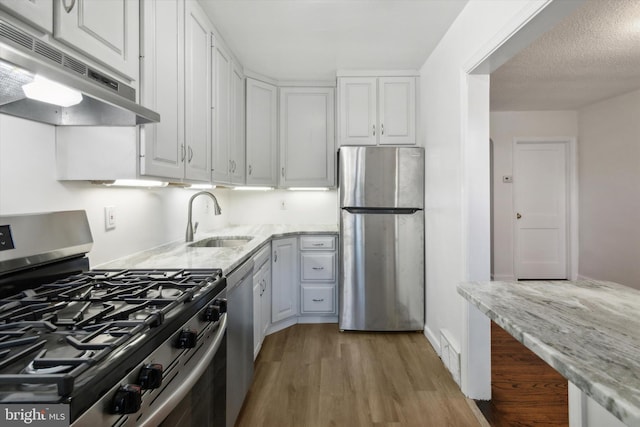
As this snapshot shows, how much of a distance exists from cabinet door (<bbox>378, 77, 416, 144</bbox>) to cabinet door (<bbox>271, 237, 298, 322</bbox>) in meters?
1.36

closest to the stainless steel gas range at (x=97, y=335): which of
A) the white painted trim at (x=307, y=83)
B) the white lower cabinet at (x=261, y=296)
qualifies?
the white lower cabinet at (x=261, y=296)

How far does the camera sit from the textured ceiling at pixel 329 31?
6.72 ft

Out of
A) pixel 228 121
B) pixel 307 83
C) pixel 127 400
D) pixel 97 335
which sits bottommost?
pixel 127 400

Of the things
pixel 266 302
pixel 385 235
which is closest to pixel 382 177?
pixel 385 235

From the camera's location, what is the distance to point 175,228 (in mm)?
2270

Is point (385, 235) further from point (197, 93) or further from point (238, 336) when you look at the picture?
point (197, 93)

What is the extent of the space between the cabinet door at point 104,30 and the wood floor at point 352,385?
1799 mm

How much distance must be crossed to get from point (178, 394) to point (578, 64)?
4023mm

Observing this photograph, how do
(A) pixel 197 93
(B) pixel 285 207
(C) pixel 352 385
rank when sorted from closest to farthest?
(A) pixel 197 93
(C) pixel 352 385
(B) pixel 285 207

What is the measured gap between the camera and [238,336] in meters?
1.59

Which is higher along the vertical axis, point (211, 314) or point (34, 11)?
point (34, 11)

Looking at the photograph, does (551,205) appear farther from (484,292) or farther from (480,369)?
(484,292)

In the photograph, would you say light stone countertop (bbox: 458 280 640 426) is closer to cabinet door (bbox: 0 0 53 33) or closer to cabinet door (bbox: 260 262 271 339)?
cabinet door (bbox: 0 0 53 33)

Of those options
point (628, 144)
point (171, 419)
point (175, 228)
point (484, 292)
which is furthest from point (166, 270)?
point (628, 144)
